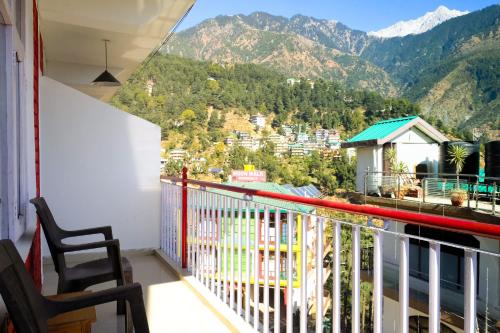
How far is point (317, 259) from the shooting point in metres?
1.90

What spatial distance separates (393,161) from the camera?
19.8 metres

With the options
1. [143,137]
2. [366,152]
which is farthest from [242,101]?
[143,137]

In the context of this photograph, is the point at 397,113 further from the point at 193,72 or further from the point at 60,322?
the point at 60,322

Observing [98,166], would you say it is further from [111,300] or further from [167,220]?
[111,300]

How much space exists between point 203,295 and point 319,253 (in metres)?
1.68

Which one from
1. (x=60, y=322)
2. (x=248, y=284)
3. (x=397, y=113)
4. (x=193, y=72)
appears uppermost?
(x=193, y=72)

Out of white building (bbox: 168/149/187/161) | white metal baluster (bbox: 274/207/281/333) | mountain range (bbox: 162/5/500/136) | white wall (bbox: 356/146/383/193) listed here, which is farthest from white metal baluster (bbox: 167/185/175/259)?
mountain range (bbox: 162/5/500/136)

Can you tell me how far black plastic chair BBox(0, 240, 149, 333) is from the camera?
111cm

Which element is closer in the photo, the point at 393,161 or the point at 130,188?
the point at 130,188

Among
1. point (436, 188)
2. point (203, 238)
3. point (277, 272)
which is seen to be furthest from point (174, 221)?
point (436, 188)

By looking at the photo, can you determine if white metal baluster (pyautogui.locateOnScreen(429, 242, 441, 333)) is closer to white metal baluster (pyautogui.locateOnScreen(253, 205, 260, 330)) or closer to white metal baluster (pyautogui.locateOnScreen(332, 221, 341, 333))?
white metal baluster (pyautogui.locateOnScreen(332, 221, 341, 333))

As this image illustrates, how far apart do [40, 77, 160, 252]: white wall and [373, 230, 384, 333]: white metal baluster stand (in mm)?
3895

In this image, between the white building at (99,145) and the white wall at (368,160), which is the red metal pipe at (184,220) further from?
the white wall at (368,160)

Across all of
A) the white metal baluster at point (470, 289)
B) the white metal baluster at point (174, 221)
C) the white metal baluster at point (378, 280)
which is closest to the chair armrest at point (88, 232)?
the white metal baluster at point (174, 221)
